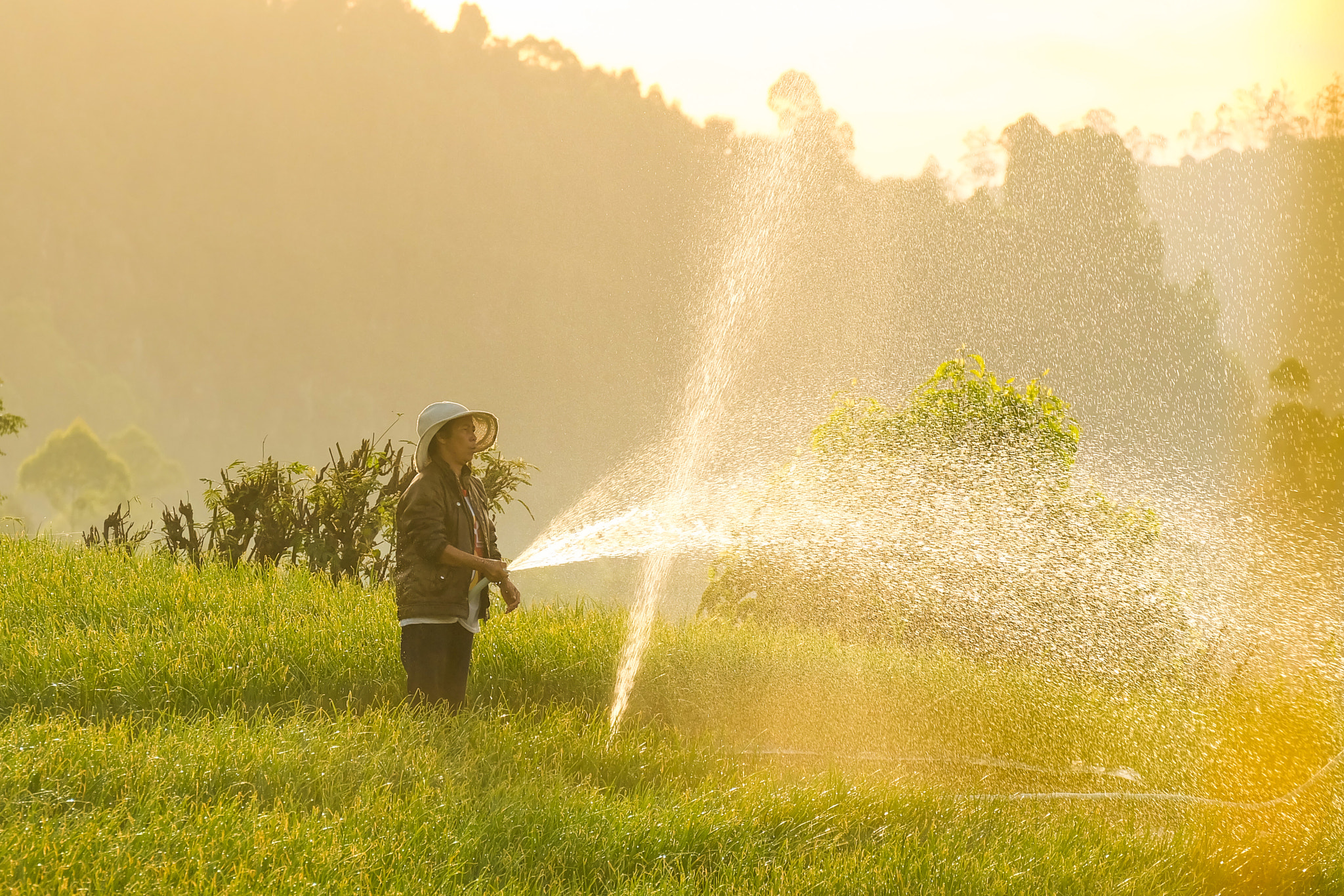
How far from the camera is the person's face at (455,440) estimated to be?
19.9 feet

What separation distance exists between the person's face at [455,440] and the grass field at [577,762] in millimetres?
1452

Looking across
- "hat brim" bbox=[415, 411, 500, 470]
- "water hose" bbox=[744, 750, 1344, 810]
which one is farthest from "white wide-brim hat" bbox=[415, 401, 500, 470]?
"water hose" bbox=[744, 750, 1344, 810]

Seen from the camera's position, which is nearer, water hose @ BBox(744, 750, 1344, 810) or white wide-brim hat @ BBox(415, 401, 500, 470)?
white wide-brim hat @ BBox(415, 401, 500, 470)

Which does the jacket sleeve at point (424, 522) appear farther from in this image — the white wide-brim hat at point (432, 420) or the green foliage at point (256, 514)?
the green foliage at point (256, 514)

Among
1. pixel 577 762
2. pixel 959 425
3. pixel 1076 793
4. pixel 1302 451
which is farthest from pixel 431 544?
pixel 1302 451

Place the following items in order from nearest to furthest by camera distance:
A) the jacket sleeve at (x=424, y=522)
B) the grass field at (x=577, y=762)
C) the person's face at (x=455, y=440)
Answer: the grass field at (x=577, y=762) → the jacket sleeve at (x=424, y=522) → the person's face at (x=455, y=440)

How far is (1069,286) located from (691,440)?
4181cm

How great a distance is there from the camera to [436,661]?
616 centimetres

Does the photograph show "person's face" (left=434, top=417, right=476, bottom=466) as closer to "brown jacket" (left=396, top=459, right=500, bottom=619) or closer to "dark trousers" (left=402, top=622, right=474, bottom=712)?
"brown jacket" (left=396, top=459, right=500, bottom=619)

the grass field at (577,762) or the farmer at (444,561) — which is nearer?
the grass field at (577,762)

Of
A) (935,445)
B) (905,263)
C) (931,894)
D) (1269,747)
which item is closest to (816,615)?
(935,445)

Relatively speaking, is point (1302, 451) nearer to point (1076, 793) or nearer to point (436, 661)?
point (1076, 793)

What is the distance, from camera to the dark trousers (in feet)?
20.0

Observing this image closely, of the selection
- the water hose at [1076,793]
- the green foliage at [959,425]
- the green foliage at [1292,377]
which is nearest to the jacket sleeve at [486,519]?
the water hose at [1076,793]
